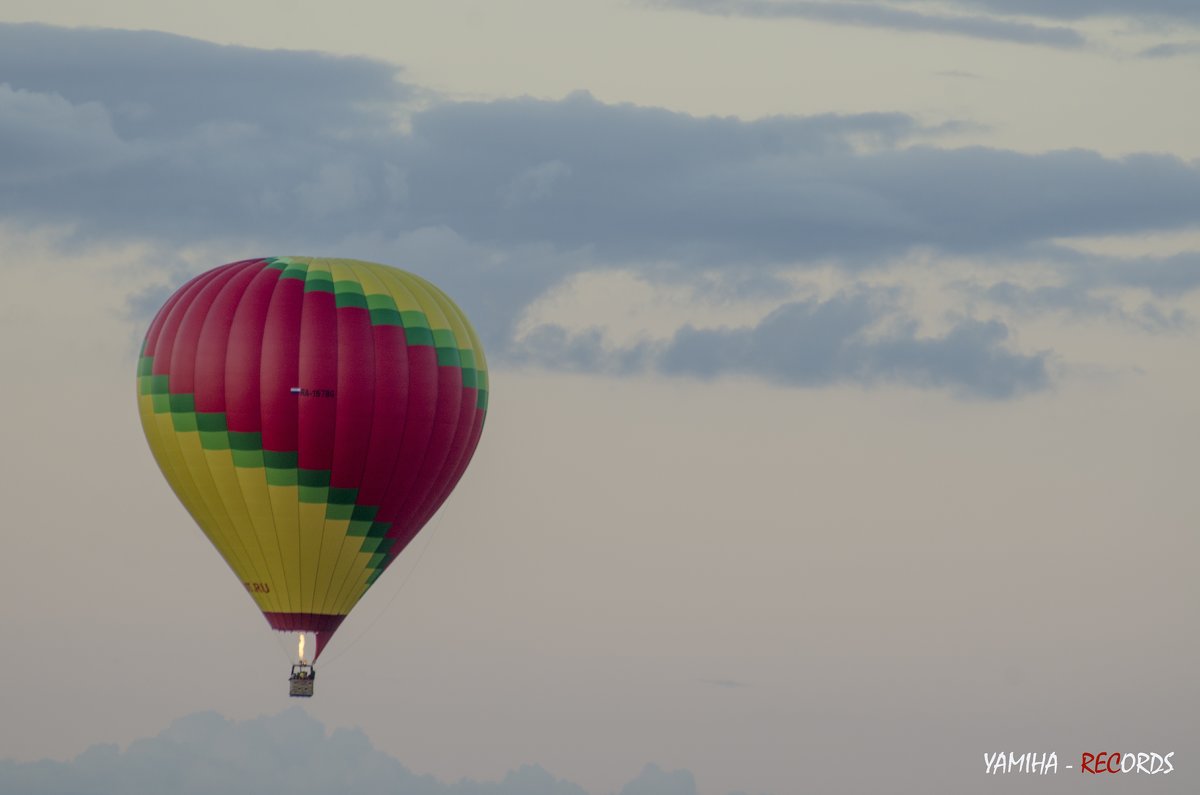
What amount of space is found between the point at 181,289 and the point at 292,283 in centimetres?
369

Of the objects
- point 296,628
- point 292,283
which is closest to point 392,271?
point 292,283

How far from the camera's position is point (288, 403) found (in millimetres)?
90125

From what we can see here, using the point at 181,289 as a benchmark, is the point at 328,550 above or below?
below

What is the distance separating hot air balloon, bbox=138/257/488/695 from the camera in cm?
9031

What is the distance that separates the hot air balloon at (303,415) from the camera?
90312mm

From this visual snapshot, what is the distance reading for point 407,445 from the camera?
91.0 metres

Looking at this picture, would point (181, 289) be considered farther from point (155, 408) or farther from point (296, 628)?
point (296, 628)

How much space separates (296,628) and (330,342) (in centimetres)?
836

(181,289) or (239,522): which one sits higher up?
(181,289)

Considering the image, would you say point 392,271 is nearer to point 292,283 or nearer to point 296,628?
point 292,283

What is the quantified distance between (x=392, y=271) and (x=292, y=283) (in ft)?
11.0

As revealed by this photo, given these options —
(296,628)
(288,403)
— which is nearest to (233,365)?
(288,403)

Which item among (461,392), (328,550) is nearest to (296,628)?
(328,550)

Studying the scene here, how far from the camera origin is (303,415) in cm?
9025
